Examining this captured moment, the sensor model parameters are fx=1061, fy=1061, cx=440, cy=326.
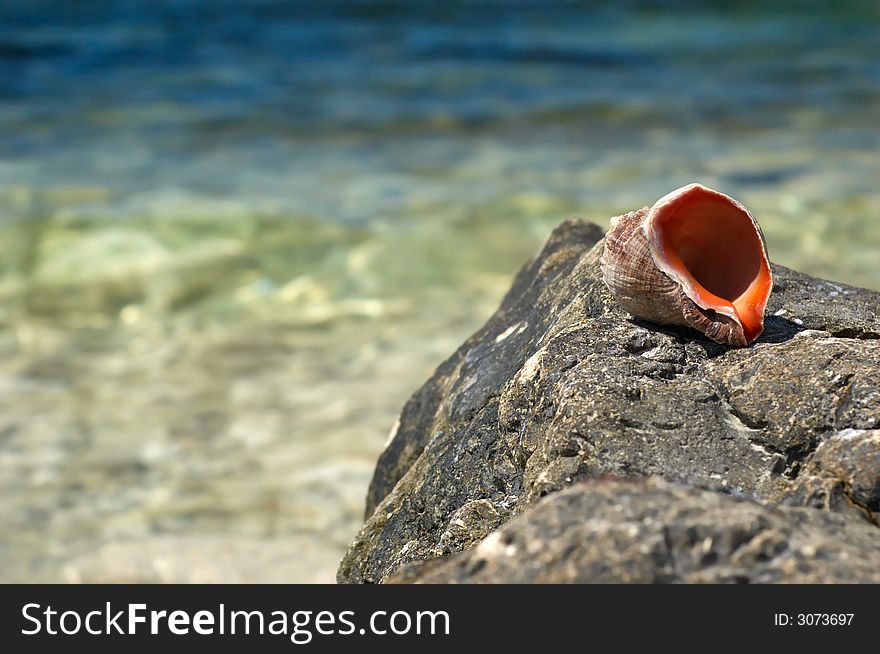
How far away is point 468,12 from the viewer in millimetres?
12891

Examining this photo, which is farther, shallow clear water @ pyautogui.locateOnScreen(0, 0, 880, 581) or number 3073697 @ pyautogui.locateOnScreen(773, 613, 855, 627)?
shallow clear water @ pyautogui.locateOnScreen(0, 0, 880, 581)

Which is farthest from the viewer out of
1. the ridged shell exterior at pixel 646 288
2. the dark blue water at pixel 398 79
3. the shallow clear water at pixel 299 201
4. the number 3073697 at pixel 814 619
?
the dark blue water at pixel 398 79

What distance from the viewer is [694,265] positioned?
1.88 m

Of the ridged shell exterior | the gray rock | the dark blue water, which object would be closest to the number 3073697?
the gray rock

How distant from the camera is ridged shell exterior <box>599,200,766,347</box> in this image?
1749 millimetres

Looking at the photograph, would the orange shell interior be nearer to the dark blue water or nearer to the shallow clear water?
the shallow clear water

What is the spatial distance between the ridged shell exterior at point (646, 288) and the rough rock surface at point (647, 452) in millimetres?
37

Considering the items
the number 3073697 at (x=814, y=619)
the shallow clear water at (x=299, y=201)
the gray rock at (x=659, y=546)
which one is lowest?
the number 3073697 at (x=814, y=619)

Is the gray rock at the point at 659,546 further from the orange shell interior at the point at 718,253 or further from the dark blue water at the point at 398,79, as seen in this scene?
the dark blue water at the point at 398,79

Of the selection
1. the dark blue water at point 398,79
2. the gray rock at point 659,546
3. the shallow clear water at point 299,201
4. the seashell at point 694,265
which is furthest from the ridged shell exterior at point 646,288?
the dark blue water at point 398,79

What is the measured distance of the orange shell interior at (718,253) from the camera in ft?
5.88

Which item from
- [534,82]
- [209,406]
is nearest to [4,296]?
[209,406]

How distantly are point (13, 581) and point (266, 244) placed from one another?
333 cm

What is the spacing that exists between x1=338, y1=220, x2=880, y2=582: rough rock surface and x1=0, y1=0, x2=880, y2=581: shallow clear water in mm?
1330
